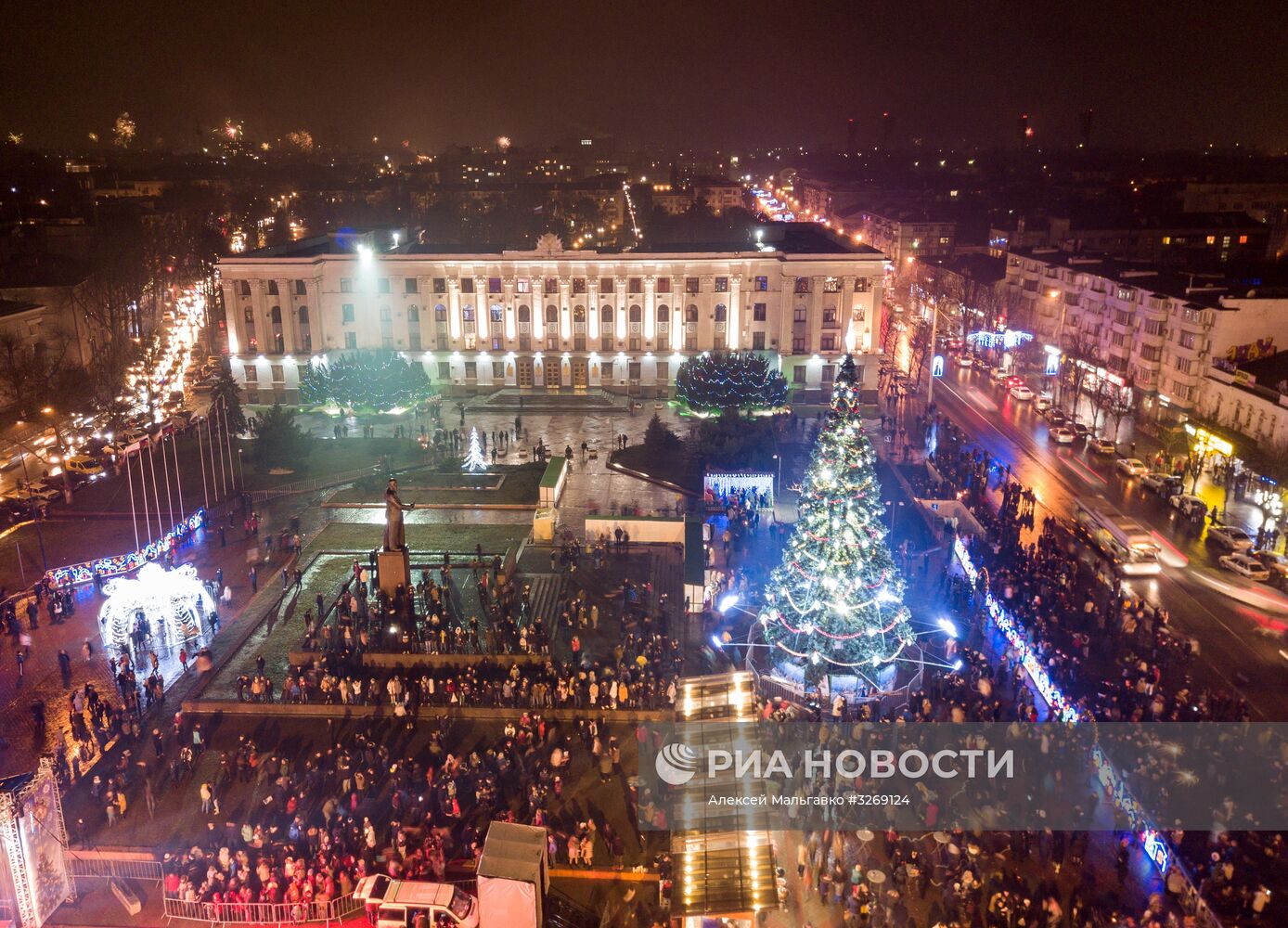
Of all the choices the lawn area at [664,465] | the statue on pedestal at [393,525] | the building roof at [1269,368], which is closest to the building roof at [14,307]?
the lawn area at [664,465]

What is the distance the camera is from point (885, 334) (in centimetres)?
7206

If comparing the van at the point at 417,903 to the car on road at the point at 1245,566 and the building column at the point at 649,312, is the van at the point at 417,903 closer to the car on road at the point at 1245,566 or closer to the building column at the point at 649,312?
the car on road at the point at 1245,566

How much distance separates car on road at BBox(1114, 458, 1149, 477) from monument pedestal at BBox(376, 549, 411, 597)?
103 ft

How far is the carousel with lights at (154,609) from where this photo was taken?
87.8ft

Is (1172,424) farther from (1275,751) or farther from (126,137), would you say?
(126,137)

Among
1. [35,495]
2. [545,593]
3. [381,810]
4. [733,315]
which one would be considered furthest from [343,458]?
[381,810]

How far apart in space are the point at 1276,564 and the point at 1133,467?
10.9m

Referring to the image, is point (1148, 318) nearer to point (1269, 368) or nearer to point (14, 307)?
point (1269, 368)

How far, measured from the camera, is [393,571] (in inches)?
Result: 1057

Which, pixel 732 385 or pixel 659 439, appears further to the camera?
pixel 732 385

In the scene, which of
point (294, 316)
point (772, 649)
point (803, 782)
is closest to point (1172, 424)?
point (772, 649)

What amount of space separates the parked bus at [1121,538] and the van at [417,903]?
961 inches

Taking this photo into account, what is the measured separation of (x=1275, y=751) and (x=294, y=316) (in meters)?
51.9

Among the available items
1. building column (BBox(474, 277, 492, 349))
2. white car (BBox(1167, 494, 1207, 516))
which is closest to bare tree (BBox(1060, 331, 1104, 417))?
white car (BBox(1167, 494, 1207, 516))
